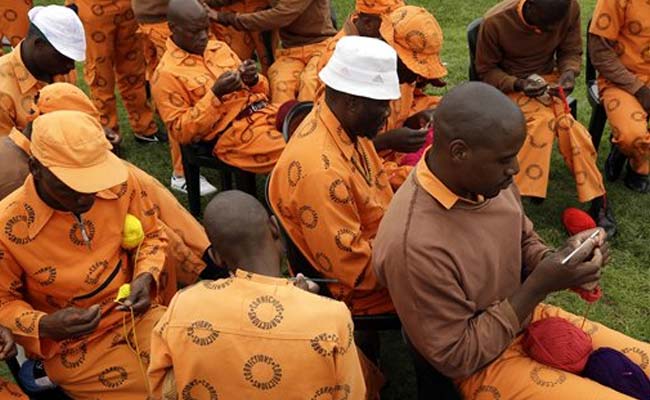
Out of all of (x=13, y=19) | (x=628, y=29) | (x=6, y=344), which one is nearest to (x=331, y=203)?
(x=6, y=344)

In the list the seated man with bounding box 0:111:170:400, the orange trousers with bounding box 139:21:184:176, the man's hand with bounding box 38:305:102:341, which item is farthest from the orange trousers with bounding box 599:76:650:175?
the man's hand with bounding box 38:305:102:341

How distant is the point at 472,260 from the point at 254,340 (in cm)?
87

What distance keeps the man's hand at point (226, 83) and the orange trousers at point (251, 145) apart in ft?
0.88

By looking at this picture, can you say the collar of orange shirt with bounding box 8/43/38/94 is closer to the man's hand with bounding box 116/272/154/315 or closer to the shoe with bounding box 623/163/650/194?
the man's hand with bounding box 116/272/154/315

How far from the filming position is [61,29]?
13.3 ft

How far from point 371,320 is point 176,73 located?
217cm

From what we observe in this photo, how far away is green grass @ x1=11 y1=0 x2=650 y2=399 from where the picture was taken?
395 cm

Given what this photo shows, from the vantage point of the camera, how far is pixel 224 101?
4.57 m

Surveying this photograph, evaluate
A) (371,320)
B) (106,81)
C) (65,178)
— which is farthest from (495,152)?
(106,81)

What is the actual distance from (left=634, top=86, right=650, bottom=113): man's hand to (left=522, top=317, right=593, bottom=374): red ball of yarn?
2670 mm

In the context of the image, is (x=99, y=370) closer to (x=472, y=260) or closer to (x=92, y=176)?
(x=92, y=176)

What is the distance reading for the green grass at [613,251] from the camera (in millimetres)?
3953

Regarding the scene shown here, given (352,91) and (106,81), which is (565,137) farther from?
(106,81)

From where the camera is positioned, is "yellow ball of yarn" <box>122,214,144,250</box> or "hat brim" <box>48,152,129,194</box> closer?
"hat brim" <box>48,152,129,194</box>
